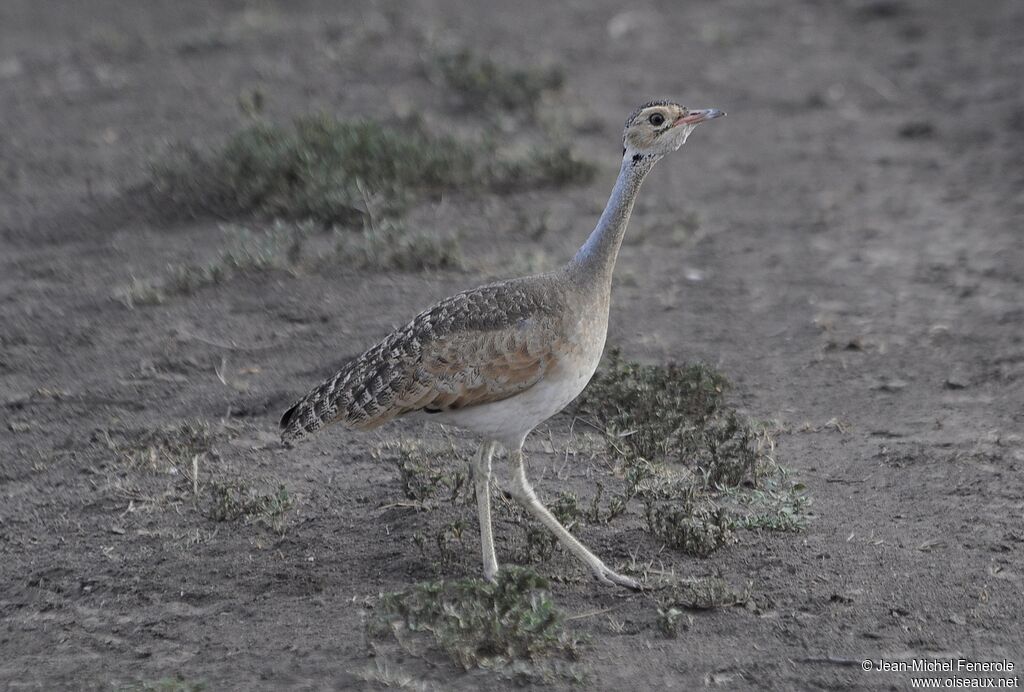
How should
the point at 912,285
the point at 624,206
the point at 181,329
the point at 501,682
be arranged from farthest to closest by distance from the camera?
the point at 912,285, the point at 181,329, the point at 624,206, the point at 501,682

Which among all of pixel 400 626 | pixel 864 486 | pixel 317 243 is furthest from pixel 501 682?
pixel 317 243

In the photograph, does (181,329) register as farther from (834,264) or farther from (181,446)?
(834,264)

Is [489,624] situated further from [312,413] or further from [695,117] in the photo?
[695,117]

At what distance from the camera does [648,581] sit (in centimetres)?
572

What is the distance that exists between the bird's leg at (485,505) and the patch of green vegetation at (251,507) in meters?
0.91

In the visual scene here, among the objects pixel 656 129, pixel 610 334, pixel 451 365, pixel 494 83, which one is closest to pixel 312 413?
pixel 451 365

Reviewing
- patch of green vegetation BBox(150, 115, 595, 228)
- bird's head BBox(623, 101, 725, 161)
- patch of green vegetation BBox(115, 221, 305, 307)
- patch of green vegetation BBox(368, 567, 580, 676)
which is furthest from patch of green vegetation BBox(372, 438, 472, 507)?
patch of green vegetation BBox(150, 115, 595, 228)

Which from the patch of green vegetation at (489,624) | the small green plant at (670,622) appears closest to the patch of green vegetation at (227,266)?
the patch of green vegetation at (489,624)

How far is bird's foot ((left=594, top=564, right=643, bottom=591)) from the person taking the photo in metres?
5.68

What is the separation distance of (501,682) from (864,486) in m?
2.37

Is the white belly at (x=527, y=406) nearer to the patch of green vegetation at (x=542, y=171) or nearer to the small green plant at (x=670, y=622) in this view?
the small green plant at (x=670, y=622)

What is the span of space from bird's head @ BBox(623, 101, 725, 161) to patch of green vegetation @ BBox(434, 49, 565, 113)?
6177 millimetres

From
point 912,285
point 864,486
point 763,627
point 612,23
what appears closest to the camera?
point 763,627

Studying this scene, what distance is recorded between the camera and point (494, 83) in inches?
480
